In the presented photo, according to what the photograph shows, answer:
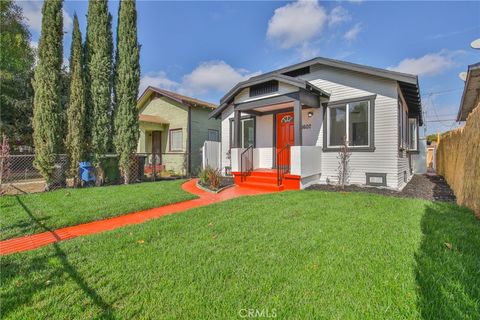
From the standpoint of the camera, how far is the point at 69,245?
3.39 meters

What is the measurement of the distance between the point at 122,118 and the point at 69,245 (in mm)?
6817

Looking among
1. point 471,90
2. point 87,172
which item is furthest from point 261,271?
point 471,90

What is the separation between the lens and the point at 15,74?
47.3 ft

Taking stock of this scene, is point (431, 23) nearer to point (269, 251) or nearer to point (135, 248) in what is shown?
point (269, 251)

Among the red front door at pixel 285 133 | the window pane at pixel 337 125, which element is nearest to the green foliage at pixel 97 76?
the red front door at pixel 285 133

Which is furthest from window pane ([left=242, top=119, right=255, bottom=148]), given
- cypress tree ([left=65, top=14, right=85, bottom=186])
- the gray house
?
cypress tree ([left=65, top=14, right=85, bottom=186])

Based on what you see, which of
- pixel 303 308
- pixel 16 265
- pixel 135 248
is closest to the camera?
pixel 303 308

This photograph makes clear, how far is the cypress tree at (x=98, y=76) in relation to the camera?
8.77 meters

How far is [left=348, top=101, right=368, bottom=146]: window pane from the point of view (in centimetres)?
784

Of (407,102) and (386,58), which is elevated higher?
(386,58)

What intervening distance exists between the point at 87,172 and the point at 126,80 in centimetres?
378

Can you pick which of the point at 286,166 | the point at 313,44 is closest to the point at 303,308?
the point at 286,166

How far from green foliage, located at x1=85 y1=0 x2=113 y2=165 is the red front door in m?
6.77

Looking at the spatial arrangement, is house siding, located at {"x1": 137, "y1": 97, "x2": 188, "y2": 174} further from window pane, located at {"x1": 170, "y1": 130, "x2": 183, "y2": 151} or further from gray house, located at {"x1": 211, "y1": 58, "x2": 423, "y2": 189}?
gray house, located at {"x1": 211, "y1": 58, "x2": 423, "y2": 189}
